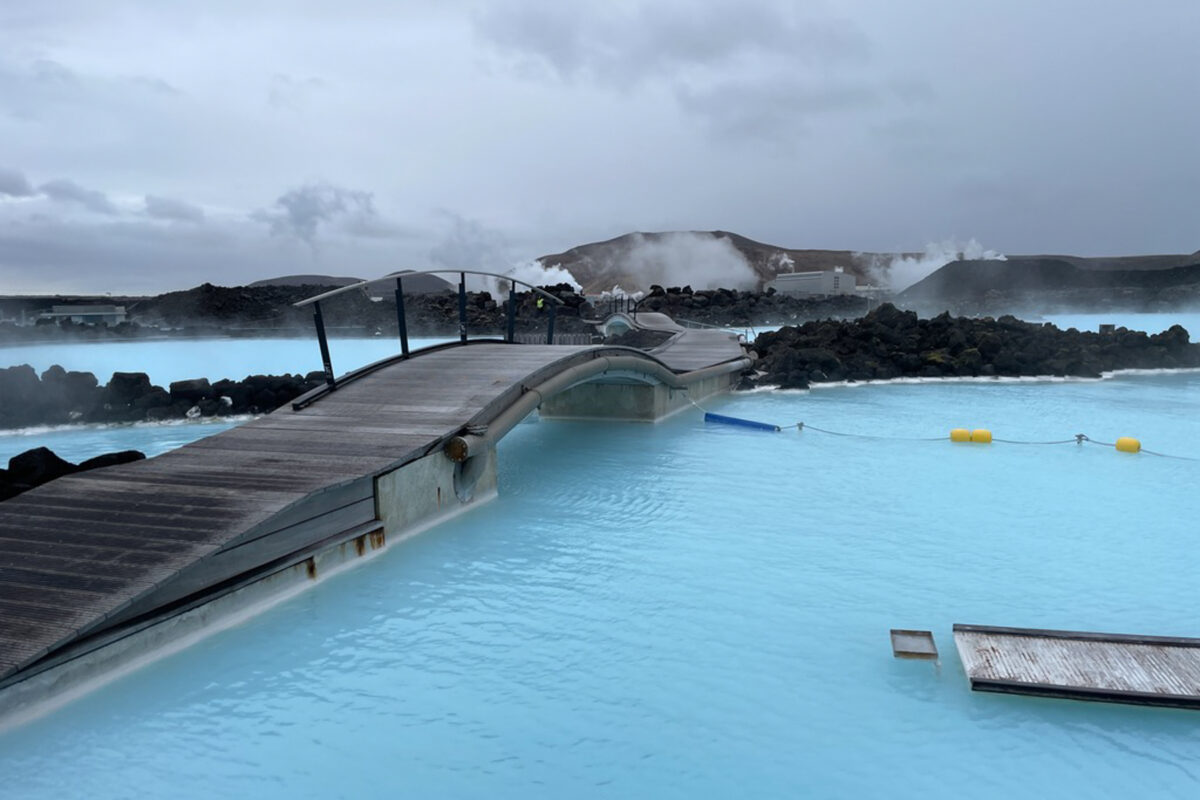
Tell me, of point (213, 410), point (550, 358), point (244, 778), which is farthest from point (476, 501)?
point (213, 410)

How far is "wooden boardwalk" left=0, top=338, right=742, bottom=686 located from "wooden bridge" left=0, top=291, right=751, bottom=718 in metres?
0.01

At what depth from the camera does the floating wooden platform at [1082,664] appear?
14.1ft

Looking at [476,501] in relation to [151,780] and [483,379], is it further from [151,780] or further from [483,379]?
[151,780]

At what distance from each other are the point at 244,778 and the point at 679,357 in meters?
16.6

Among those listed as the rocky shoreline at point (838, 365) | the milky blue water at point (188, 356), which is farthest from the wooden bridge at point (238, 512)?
the milky blue water at point (188, 356)

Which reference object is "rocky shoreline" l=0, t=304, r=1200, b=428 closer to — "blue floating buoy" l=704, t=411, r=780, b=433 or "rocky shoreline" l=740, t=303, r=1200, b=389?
"rocky shoreline" l=740, t=303, r=1200, b=389

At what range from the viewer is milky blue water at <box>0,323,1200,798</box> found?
3.82m

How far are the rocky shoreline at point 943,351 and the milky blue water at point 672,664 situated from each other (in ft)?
41.6

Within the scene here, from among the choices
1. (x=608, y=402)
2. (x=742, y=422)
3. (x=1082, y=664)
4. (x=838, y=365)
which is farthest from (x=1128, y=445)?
(x=838, y=365)

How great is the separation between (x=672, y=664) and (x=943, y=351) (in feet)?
71.5

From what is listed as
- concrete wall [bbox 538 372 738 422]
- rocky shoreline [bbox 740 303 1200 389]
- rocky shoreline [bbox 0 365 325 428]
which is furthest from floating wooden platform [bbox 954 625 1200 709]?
rocky shoreline [bbox 740 303 1200 389]

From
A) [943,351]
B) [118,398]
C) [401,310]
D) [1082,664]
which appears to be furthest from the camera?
[943,351]

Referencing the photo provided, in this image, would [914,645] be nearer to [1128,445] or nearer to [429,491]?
[429,491]

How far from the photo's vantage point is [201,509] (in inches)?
214
